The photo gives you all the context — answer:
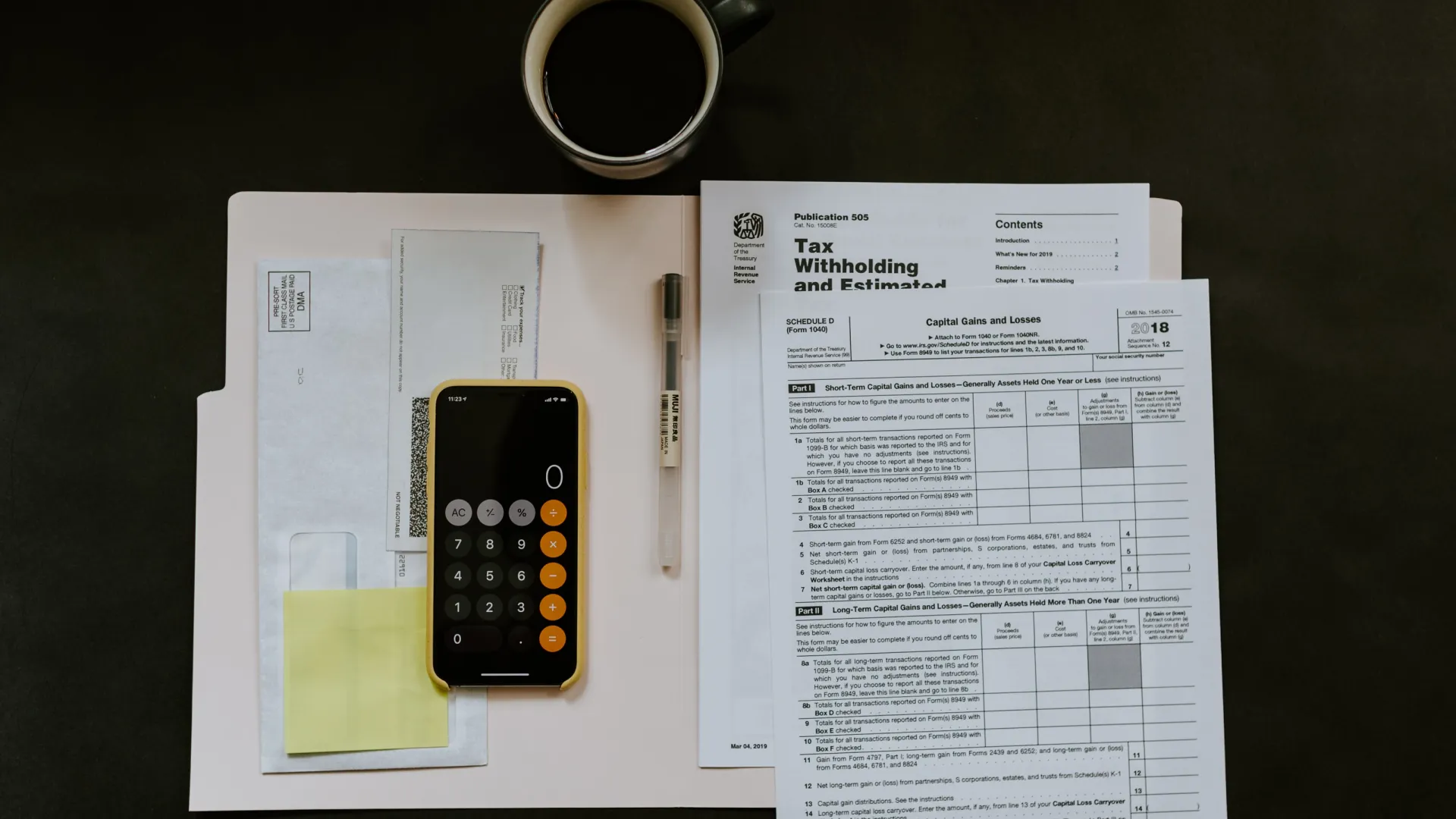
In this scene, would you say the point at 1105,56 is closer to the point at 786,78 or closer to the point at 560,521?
the point at 786,78

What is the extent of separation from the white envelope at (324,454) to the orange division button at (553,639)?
0.05m

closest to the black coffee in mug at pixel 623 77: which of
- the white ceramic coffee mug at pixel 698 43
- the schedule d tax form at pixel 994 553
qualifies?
the white ceramic coffee mug at pixel 698 43

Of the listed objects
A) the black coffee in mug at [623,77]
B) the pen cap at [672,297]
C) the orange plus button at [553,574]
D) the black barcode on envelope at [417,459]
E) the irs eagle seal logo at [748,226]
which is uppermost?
the black coffee in mug at [623,77]

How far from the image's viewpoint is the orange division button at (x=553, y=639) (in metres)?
0.54

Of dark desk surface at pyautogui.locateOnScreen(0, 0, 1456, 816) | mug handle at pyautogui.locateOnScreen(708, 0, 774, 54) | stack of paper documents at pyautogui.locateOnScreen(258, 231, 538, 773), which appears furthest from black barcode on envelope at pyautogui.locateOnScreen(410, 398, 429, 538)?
mug handle at pyautogui.locateOnScreen(708, 0, 774, 54)

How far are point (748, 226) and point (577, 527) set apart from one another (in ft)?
0.72

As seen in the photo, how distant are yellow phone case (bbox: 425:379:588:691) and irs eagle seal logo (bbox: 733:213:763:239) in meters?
0.14

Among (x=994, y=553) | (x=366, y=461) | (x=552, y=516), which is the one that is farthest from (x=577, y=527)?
(x=994, y=553)

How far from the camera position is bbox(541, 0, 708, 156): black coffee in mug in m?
0.50

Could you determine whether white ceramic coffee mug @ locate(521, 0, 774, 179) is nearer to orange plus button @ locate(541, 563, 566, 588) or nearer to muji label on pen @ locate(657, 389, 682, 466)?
muji label on pen @ locate(657, 389, 682, 466)

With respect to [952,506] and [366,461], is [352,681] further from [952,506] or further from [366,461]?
[952,506]

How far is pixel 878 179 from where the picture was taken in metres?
0.56

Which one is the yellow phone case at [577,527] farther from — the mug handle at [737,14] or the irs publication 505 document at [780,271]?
the mug handle at [737,14]

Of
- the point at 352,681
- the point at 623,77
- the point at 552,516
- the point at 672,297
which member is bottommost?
the point at 352,681
